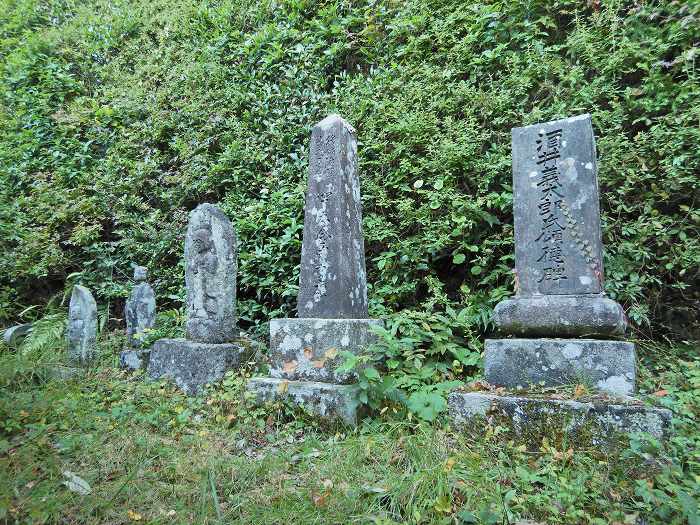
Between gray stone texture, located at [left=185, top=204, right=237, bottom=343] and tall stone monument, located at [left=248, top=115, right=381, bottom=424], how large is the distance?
2.65 feet

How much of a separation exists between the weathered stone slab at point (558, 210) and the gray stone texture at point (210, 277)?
2741 millimetres

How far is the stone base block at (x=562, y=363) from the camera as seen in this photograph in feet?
8.78

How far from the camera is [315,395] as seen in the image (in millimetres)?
3309

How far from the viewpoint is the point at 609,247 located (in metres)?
4.16

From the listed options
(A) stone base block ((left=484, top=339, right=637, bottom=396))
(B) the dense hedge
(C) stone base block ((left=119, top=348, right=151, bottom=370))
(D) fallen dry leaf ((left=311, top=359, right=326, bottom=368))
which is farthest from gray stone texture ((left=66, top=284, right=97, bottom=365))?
(A) stone base block ((left=484, top=339, right=637, bottom=396))

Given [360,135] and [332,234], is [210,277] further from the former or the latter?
[360,135]

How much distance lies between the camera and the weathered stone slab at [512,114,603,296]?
9.91ft

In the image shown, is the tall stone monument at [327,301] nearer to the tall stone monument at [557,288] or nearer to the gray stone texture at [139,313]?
the tall stone monument at [557,288]

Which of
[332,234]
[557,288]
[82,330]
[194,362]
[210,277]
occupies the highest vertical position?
[332,234]

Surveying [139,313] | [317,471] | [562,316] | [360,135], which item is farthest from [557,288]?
[139,313]

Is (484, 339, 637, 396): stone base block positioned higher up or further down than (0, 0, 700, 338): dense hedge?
further down

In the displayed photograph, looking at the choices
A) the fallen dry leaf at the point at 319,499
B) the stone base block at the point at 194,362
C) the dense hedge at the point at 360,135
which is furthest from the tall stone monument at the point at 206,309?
the fallen dry leaf at the point at 319,499

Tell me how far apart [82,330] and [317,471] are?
3.89 metres

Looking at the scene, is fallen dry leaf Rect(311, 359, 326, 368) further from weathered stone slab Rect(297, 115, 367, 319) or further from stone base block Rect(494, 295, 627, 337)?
stone base block Rect(494, 295, 627, 337)
